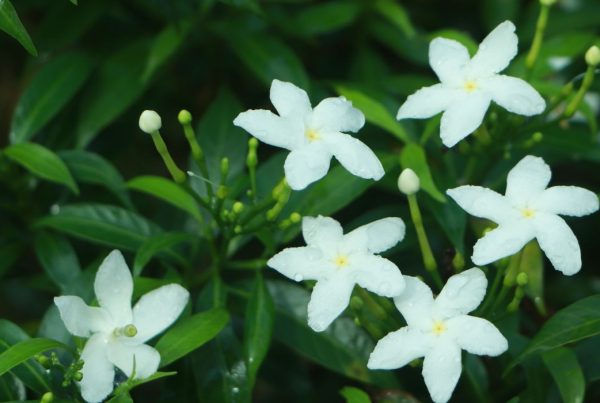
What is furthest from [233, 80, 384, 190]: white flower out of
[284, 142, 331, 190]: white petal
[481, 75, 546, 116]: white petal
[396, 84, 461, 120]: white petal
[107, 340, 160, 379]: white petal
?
[107, 340, 160, 379]: white petal

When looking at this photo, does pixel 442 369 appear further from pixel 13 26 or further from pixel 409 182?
pixel 13 26

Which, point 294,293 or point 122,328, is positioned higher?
point 122,328

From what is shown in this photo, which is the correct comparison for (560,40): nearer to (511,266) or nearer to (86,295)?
(511,266)

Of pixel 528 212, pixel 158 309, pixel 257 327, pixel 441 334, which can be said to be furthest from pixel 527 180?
pixel 158 309

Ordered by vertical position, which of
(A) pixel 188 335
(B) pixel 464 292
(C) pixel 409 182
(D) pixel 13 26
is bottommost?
(A) pixel 188 335

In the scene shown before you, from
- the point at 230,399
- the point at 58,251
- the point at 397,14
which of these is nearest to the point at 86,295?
the point at 58,251

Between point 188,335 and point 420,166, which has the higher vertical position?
point 420,166
